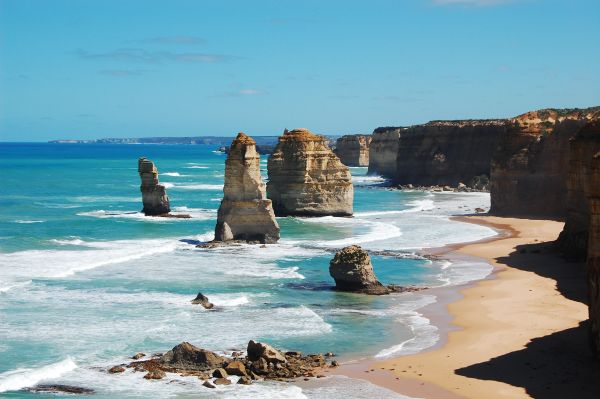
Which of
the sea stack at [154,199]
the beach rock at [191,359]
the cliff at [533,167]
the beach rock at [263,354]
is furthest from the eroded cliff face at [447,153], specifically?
the beach rock at [191,359]

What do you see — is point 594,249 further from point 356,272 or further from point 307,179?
point 307,179

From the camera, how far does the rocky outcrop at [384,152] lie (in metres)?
113

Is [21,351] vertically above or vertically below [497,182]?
below

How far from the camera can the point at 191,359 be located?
71.3ft

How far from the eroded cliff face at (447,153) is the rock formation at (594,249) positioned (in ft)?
224

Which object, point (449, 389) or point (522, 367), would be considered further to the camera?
point (522, 367)

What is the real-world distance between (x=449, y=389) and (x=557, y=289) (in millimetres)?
13002

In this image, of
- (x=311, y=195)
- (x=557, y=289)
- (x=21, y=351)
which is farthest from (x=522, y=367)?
(x=311, y=195)

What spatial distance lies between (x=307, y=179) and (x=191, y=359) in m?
37.8

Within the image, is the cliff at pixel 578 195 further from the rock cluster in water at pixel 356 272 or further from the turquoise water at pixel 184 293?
the rock cluster in water at pixel 356 272

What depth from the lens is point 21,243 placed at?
147 feet

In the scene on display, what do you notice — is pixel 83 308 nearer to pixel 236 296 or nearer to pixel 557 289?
pixel 236 296

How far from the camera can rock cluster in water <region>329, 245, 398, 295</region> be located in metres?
31.1

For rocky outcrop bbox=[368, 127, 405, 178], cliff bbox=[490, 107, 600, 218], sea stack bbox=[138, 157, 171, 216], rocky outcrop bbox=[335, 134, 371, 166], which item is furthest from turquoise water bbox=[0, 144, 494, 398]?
rocky outcrop bbox=[335, 134, 371, 166]
